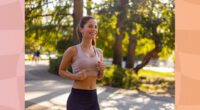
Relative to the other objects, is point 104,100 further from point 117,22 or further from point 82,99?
point 117,22

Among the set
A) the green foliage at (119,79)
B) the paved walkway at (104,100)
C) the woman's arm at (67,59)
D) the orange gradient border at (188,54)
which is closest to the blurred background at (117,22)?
the green foliage at (119,79)

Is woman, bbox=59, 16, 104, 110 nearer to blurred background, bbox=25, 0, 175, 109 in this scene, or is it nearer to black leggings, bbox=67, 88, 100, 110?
black leggings, bbox=67, 88, 100, 110

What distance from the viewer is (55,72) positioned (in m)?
19.1

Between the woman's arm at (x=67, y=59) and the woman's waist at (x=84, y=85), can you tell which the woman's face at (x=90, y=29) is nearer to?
the woman's arm at (x=67, y=59)

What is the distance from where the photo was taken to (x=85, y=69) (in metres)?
3.78

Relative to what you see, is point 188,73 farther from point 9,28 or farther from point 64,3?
point 64,3

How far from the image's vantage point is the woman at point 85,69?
3795 mm

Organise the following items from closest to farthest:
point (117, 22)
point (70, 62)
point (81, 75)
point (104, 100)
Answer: point (81, 75) < point (70, 62) < point (104, 100) < point (117, 22)

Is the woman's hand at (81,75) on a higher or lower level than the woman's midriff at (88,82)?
higher

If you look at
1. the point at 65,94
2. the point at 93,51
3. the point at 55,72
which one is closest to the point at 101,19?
the point at 55,72

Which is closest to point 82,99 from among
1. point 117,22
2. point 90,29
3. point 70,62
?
point 70,62

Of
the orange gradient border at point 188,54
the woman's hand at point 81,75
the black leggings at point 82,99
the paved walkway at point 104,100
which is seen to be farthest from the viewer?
the paved walkway at point 104,100

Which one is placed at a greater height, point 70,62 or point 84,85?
point 70,62

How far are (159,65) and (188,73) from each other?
3821 centimetres
